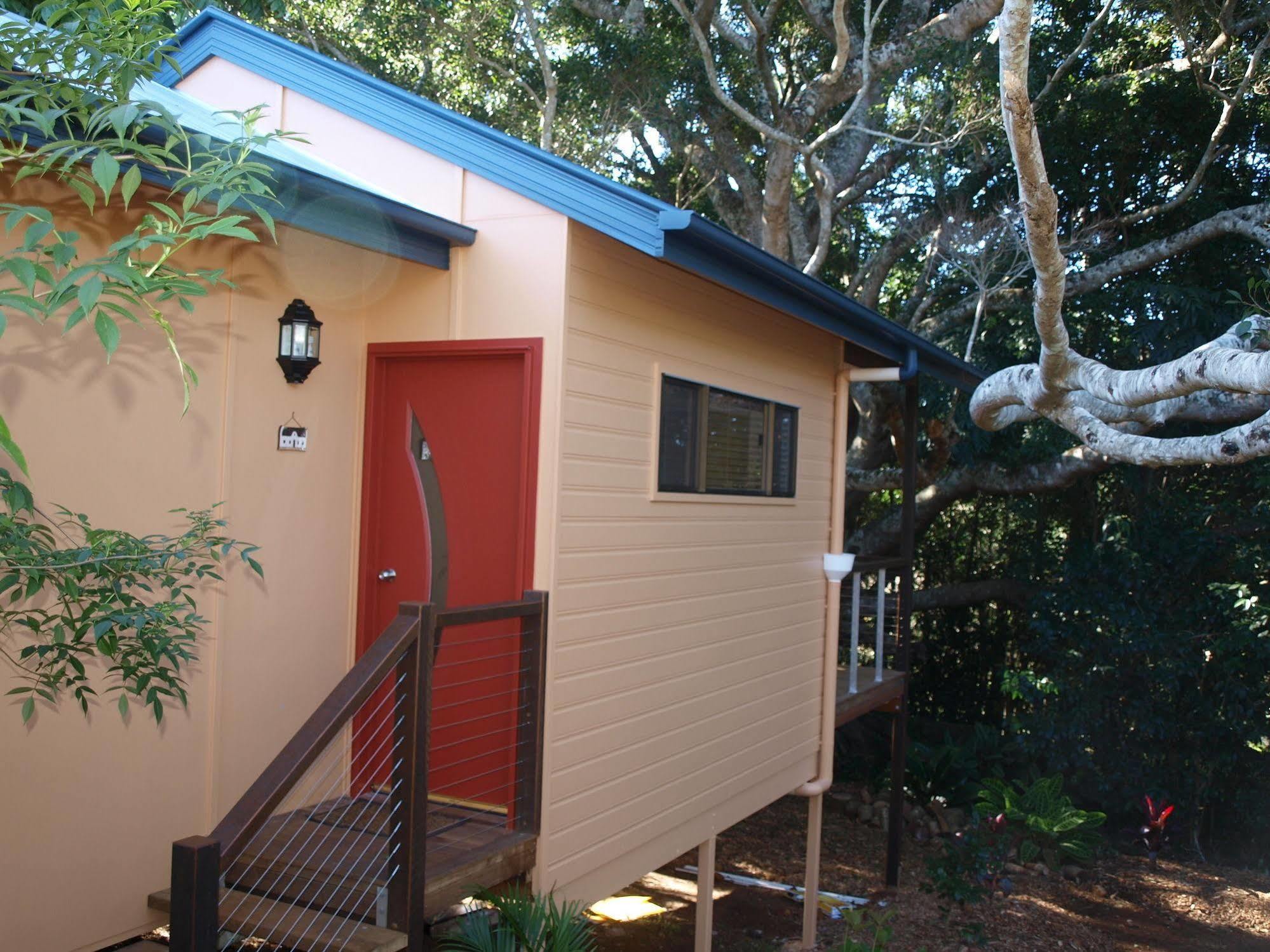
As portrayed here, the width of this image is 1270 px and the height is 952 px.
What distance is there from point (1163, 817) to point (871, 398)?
499 cm

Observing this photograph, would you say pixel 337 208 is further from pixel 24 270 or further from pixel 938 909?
pixel 938 909

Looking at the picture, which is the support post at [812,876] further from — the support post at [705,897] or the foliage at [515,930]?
the foliage at [515,930]

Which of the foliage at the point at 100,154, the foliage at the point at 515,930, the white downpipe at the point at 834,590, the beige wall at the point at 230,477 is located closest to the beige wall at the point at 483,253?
the beige wall at the point at 230,477

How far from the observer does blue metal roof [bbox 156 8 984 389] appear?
178 inches

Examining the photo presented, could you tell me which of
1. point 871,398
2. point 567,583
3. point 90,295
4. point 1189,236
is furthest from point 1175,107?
point 90,295

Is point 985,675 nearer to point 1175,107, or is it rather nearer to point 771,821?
point 771,821

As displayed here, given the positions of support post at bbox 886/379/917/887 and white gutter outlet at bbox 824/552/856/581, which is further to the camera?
support post at bbox 886/379/917/887

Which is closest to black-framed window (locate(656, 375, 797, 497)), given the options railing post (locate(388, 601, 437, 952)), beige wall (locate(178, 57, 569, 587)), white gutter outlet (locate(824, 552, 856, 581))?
white gutter outlet (locate(824, 552, 856, 581))

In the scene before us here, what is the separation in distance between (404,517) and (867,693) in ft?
16.4

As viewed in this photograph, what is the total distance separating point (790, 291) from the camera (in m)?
6.11

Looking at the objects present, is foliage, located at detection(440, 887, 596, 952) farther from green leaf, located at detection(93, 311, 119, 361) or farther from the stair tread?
green leaf, located at detection(93, 311, 119, 361)

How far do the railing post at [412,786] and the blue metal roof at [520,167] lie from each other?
181 centimetres

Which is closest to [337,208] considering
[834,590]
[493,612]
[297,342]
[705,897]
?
[297,342]

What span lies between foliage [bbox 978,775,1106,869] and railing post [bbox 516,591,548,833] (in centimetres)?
695
